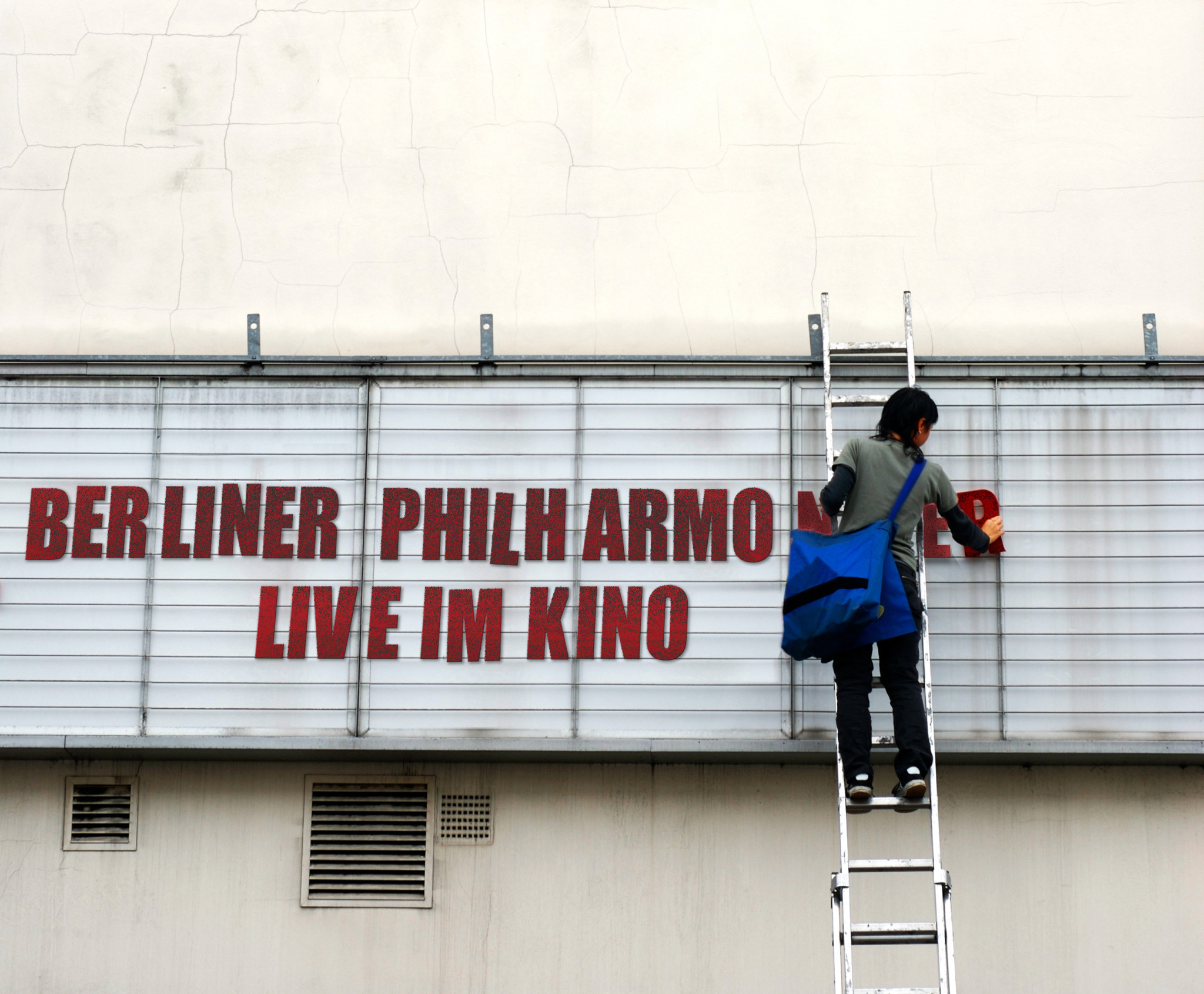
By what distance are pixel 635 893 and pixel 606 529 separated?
6.14 ft

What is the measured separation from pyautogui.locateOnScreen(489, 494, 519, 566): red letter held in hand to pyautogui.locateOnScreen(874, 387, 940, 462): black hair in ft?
6.44

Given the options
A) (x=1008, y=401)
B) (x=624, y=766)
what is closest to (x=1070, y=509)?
(x=1008, y=401)

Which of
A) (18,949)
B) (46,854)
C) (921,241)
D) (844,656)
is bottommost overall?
(18,949)

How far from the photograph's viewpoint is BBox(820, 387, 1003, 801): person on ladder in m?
5.98

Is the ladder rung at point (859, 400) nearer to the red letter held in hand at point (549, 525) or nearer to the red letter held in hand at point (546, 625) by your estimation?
the red letter held in hand at point (549, 525)

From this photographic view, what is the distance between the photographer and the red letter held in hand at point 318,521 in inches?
287

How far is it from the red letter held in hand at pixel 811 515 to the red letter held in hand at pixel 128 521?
341 cm

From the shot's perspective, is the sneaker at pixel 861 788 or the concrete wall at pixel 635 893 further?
the concrete wall at pixel 635 893

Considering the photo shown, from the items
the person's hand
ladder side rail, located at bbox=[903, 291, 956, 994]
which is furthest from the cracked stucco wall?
the person's hand

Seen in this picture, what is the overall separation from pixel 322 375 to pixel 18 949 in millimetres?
3365

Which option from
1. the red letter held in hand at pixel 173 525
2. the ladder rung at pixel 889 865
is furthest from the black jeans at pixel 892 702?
the red letter held in hand at pixel 173 525

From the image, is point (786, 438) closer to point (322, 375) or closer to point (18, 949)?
point (322, 375)

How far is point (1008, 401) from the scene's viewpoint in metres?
7.30

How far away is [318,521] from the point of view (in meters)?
7.33
